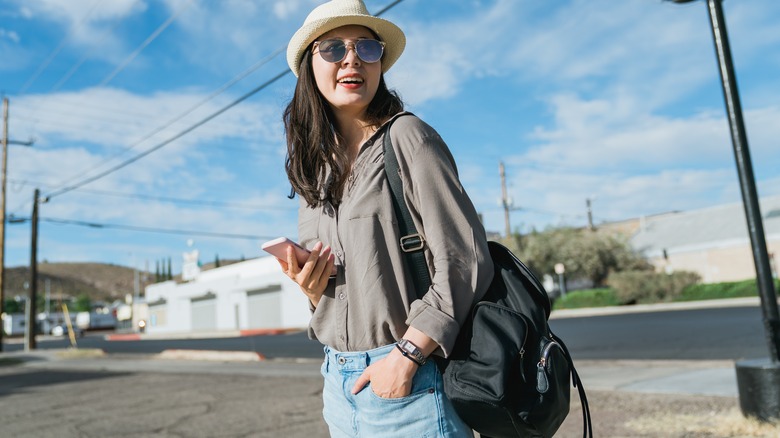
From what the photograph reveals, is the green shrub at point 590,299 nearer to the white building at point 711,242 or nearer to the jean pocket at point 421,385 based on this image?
the white building at point 711,242

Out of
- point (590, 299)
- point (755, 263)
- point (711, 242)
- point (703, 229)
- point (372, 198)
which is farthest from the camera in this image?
point (703, 229)

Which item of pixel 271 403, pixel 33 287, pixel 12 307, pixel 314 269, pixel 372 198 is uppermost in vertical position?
pixel 12 307

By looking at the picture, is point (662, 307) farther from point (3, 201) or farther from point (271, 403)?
point (3, 201)

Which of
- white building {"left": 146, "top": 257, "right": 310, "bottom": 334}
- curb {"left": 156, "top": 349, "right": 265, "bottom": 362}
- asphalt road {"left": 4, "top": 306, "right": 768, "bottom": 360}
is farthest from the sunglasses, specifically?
white building {"left": 146, "top": 257, "right": 310, "bottom": 334}

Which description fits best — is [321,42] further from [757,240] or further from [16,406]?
[16,406]

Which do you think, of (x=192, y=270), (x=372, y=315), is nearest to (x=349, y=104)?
(x=372, y=315)

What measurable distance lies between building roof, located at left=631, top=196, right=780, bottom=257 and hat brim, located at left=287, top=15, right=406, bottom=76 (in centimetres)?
4352

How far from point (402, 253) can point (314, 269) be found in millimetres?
250

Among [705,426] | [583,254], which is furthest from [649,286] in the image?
[705,426]

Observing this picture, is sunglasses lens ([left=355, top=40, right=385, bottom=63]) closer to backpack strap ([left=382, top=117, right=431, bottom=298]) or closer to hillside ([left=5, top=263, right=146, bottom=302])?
backpack strap ([left=382, top=117, right=431, bottom=298])

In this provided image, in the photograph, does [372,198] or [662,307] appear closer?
[372,198]

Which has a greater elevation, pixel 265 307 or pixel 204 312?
pixel 204 312

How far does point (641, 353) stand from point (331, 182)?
1117cm

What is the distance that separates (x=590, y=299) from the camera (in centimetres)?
3606
